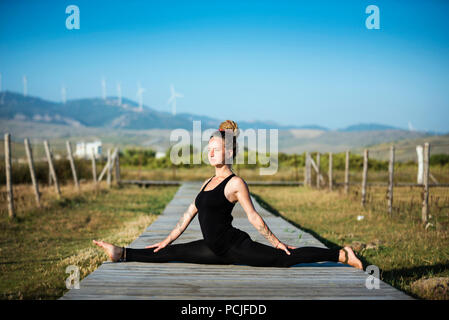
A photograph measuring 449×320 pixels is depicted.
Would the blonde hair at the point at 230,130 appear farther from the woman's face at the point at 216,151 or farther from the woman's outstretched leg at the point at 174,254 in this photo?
the woman's outstretched leg at the point at 174,254

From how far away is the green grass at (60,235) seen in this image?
197 inches

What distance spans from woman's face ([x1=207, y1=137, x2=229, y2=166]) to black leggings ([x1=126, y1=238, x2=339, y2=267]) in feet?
2.57

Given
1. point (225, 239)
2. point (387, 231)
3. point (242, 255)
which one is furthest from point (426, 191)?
point (225, 239)

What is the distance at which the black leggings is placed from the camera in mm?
3635

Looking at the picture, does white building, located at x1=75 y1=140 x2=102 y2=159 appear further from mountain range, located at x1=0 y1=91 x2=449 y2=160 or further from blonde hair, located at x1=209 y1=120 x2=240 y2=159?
blonde hair, located at x1=209 y1=120 x2=240 y2=159

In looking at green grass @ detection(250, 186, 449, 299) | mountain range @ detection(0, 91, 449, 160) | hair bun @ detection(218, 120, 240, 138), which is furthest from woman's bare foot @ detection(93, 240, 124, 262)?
mountain range @ detection(0, 91, 449, 160)

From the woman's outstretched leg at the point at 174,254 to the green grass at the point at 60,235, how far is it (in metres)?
1.04

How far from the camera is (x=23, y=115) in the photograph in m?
147

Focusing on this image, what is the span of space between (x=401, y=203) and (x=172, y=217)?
6220mm

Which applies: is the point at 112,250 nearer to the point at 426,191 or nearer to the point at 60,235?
the point at 60,235
